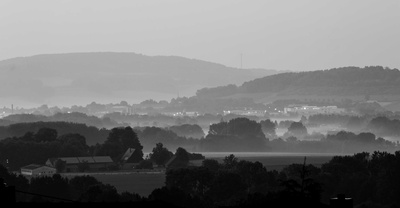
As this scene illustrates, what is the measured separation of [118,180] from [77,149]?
67.3 ft

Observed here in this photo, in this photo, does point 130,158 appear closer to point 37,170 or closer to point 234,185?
point 37,170

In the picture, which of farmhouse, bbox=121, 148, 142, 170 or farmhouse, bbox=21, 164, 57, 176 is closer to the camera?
farmhouse, bbox=21, 164, 57, 176

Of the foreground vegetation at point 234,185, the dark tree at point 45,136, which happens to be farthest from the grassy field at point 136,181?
the dark tree at point 45,136

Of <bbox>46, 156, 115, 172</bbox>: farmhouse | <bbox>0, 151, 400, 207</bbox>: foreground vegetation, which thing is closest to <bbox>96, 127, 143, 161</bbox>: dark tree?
<bbox>46, 156, 115, 172</bbox>: farmhouse

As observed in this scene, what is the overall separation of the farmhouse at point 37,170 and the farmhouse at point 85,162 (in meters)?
1.15

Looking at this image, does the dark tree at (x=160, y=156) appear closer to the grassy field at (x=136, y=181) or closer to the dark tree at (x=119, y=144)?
the dark tree at (x=119, y=144)

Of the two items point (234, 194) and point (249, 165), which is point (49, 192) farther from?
point (249, 165)

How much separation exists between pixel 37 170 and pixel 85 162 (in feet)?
18.5

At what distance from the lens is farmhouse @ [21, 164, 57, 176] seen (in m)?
90.7

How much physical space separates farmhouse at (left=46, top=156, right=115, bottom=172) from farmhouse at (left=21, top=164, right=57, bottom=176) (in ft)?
3.76

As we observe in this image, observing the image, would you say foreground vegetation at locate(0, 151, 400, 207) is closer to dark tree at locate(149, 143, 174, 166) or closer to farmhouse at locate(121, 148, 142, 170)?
farmhouse at locate(121, 148, 142, 170)

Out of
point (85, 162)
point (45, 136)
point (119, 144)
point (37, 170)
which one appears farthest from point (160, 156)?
point (37, 170)

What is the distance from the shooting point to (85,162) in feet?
321

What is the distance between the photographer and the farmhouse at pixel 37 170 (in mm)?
90688
